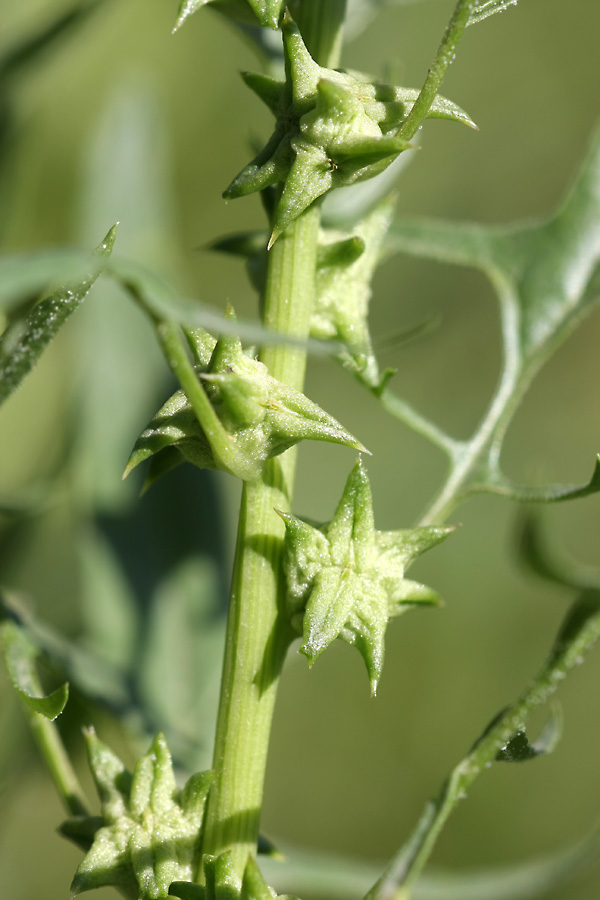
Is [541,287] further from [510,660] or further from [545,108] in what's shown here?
[545,108]

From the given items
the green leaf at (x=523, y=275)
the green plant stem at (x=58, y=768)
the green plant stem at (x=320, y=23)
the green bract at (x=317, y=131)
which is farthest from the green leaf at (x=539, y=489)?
the green plant stem at (x=58, y=768)

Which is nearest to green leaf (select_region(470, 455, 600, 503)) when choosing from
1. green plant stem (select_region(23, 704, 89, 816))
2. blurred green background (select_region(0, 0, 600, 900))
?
green plant stem (select_region(23, 704, 89, 816))

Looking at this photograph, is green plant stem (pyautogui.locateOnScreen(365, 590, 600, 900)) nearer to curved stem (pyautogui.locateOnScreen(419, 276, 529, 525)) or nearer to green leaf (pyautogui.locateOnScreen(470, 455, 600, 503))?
green leaf (pyautogui.locateOnScreen(470, 455, 600, 503))

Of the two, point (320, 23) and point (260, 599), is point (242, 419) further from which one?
point (320, 23)

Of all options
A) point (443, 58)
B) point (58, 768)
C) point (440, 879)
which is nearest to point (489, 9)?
point (443, 58)

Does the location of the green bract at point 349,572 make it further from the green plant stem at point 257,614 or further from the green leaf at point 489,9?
the green leaf at point 489,9
